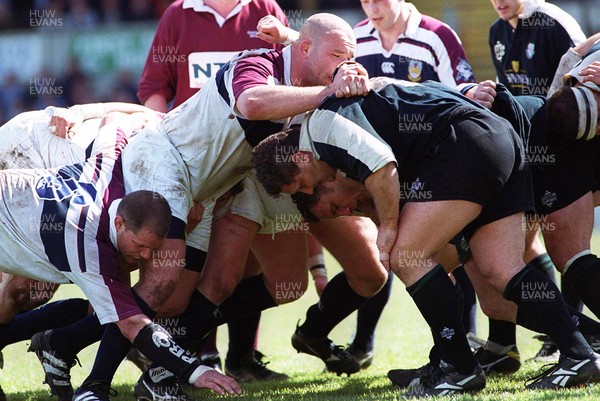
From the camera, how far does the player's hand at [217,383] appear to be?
12.7 ft

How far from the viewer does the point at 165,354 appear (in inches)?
157

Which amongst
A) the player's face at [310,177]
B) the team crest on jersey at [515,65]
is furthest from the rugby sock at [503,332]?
the team crest on jersey at [515,65]

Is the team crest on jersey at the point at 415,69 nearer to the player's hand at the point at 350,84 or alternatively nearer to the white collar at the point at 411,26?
the white collar at the point at 411,26

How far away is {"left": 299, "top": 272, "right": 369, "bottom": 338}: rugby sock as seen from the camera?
5.18 meters

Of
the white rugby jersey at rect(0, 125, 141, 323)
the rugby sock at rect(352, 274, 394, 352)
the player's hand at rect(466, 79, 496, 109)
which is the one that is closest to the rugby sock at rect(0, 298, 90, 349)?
the white rugby jersey at rect(0, 125, 141, 323)

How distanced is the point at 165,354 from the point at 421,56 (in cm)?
301

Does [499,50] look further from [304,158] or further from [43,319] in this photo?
[43,319]

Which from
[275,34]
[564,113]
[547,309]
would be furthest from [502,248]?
[275,34]

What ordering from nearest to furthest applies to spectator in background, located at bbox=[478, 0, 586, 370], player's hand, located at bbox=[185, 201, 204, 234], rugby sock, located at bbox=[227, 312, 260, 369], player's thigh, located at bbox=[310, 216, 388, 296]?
player's hand, located at bbox=[185, 201, 204, 234] < player's thigh, located at bbox=[310, 216, 388, 296] < rugby sock, located at bbox=[227, 312, 260, 369] < spectator in background, located at bbox=[478, 0, 586, 370]

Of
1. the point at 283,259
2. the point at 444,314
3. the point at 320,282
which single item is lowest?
the point at 320,282

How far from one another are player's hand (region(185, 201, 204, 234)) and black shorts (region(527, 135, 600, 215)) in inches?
65.1

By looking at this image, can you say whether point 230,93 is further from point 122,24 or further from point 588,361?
point 122,24

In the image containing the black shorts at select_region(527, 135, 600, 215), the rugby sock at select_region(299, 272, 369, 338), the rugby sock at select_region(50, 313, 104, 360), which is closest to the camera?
the black shorts at select_region(527, 135, 600, 215)

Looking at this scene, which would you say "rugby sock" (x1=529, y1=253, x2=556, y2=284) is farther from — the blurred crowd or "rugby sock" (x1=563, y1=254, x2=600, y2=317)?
the blurred crowd
